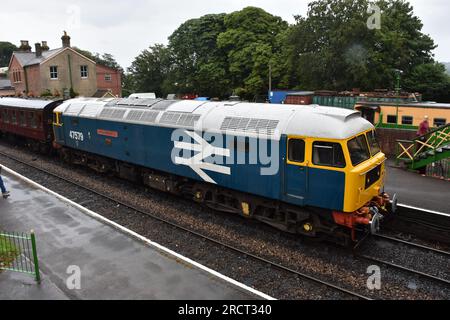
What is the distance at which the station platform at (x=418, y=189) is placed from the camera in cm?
1307

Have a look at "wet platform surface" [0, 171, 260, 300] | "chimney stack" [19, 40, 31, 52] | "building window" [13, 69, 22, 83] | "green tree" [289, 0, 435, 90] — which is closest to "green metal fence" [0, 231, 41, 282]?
"wet platform surface" [0, 171, 260, 300]

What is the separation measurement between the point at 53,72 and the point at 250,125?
42928mm

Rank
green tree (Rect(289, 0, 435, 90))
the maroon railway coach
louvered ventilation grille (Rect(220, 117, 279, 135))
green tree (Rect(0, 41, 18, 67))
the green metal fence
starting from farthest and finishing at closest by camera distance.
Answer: green tree (Rect(0, 41, 18, 67)) < green tree (Rect(289, 0, 435, 90)) < the maroon railway coach < louvered ventilation grille (Rect(220, 117, 279, 135)) < the green metal fence

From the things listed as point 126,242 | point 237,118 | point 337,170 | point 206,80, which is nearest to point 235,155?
point 237,118

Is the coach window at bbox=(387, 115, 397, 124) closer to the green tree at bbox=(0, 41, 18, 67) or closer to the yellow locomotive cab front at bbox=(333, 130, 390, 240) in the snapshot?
the yellow locomotive cab front at bbox=(333, 130, 390, 240)

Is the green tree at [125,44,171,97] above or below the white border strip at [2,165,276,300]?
above

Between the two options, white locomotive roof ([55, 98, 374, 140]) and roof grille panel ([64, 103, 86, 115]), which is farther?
roof grille panel ([64, 103, 86, 115])

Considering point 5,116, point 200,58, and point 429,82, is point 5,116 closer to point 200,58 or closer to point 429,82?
point 200,58

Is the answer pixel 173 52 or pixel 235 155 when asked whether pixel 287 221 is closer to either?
pixel 235 155

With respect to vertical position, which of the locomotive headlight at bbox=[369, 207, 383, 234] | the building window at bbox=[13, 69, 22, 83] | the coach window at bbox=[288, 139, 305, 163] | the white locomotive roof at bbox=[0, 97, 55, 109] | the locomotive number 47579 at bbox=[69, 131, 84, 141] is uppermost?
the building window at bbox=[13, 69, 22, 83]

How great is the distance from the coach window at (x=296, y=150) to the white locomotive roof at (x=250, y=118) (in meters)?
0.22

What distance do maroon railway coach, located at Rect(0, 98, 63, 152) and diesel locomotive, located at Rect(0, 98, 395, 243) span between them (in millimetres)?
8655

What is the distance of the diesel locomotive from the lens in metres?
9.73

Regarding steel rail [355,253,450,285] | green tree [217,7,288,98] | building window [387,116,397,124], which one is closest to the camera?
steel rail [355,253,450,285]
